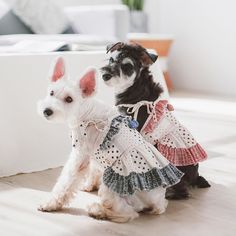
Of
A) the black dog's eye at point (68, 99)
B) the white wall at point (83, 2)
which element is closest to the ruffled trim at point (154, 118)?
the black dog's eye at point (68, 99)

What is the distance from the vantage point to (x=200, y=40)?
5.20 metres

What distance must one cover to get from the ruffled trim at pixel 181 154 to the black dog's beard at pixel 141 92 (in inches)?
6.0

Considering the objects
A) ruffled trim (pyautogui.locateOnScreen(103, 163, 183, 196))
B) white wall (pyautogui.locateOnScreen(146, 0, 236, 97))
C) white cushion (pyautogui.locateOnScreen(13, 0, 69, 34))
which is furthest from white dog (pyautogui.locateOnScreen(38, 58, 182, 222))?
white wall (pyautogui.locateOnScreen(146, 0, 236, 97))

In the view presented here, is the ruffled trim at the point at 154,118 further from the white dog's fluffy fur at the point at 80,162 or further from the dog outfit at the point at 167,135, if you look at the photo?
the white dog's fluffy fur at the point at 80,162

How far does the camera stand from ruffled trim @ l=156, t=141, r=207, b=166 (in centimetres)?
195

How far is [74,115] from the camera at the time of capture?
1.68 m

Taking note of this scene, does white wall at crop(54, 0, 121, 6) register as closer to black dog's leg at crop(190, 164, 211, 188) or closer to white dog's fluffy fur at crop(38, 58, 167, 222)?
black dog's leg at crop(190, 164, 211, 188)

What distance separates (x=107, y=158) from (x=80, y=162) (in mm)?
102

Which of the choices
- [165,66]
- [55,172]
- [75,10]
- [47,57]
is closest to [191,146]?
[55,172]

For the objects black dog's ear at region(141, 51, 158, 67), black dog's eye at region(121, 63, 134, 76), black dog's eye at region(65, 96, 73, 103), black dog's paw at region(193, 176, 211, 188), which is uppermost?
black dog's ear at region(141, 51, 158, 67)

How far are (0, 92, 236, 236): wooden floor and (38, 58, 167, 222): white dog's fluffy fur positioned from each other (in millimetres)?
36

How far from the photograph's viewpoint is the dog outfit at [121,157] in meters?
1.67

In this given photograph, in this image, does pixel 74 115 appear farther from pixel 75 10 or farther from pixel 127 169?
pixel 75 10

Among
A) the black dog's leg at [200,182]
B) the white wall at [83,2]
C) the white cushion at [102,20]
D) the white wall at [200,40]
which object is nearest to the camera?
the black dog's leg at [200,182]
